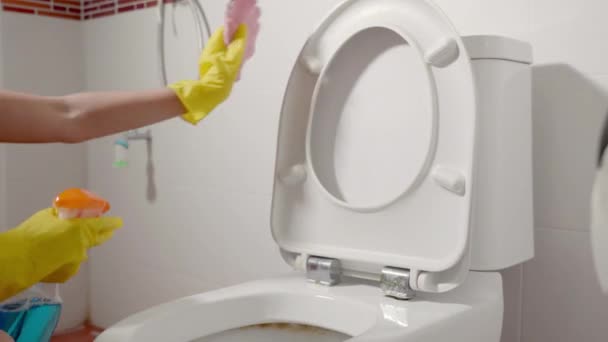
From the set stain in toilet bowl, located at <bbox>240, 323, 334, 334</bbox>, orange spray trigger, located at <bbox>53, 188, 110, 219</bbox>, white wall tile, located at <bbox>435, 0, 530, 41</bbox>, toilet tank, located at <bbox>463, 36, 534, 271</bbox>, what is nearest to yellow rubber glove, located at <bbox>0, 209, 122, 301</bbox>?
orange spray trigger, located at <bbox>53, 188, 110, 219</bbox>

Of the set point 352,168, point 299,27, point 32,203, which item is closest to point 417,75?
point 352,168

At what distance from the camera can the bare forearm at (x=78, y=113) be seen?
2.82 feet

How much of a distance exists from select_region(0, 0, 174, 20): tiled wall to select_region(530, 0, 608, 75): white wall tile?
1075mm

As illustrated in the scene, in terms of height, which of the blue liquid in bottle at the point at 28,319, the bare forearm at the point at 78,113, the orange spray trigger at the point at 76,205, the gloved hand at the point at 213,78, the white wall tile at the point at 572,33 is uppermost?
the white wall tile at the point at 572,33

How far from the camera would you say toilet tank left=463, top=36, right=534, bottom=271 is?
3.22ft

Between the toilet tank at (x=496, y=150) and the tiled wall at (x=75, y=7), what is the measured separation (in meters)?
1.09

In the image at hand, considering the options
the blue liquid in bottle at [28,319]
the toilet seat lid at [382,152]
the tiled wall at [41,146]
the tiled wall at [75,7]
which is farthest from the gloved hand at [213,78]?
the tiled wall at [41,146]

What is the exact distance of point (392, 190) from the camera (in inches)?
41.5

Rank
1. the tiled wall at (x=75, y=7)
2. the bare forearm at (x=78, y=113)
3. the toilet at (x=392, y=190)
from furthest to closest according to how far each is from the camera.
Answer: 1. the tiled wall at (x=75, y=7)
2. the toilet at (x=392, y=190)
3. the bare forearm at (x=78, y=113)

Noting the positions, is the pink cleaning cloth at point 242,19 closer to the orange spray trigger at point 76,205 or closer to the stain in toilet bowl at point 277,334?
the orange spray trigger at point 76,205

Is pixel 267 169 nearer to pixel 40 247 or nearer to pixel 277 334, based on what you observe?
pixel 277 334

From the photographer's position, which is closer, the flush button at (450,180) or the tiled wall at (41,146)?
the flush button at (450,180)

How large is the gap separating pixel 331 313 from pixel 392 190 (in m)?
0.22

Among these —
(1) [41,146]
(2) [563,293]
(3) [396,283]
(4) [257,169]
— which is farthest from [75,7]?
(2) [563,293]
